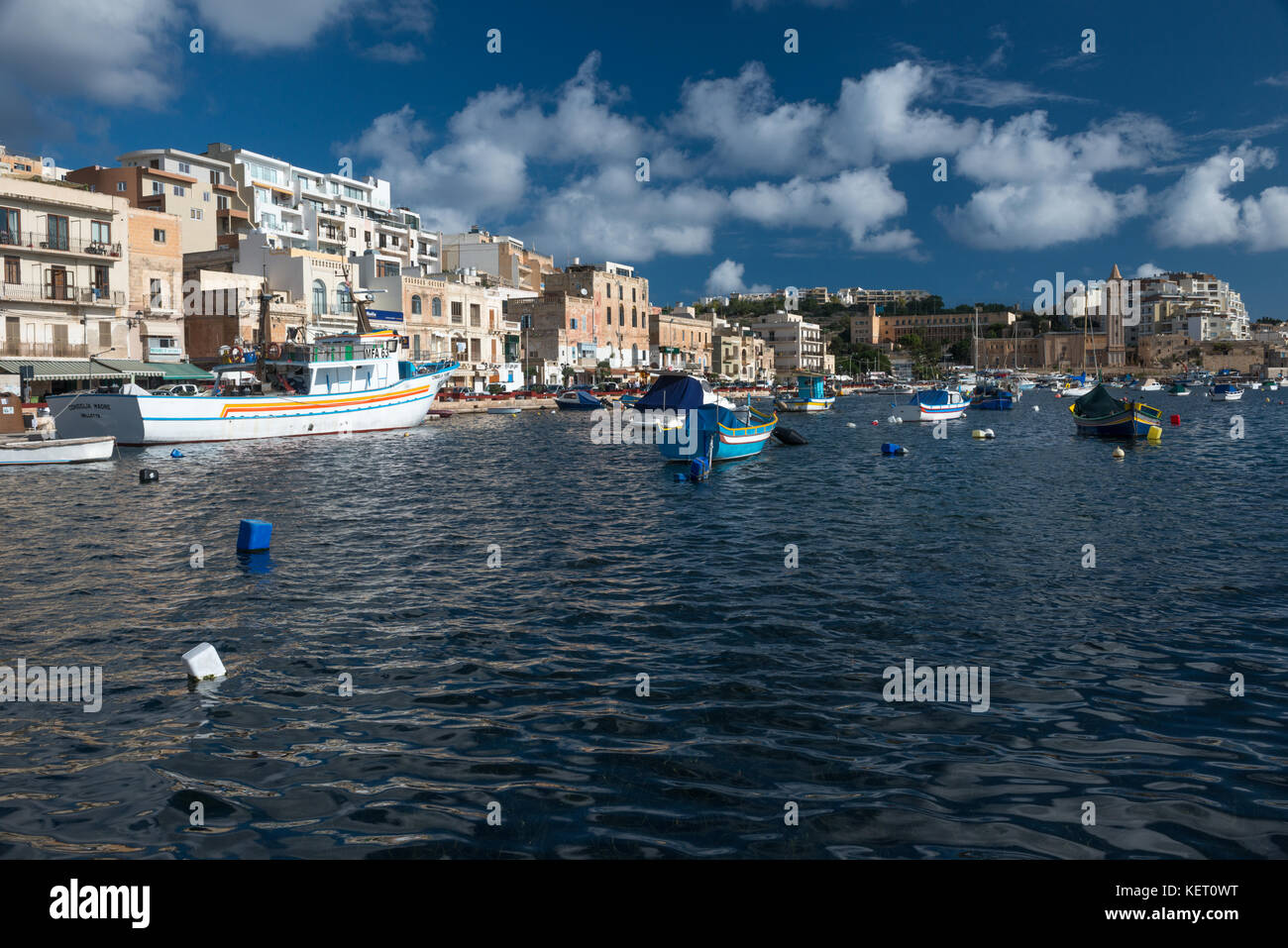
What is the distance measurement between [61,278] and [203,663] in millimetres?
42471

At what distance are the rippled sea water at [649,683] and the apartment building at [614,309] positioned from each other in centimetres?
7495

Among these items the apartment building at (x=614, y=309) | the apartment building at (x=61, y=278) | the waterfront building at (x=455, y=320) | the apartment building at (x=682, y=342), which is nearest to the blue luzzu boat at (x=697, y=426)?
the apartment building at (x=61, y=278)

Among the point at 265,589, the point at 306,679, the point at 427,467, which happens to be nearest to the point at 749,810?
the point at 306,679

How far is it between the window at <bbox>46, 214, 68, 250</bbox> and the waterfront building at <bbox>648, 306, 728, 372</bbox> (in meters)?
63.9

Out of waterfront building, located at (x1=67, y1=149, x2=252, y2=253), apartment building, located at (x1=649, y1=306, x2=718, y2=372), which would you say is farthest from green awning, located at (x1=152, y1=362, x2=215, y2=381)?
apartment building, located at (x1=649, y1=306, x2=718, y2=372)

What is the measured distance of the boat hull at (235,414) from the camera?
3388 centimetres

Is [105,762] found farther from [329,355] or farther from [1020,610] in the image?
[329,355]

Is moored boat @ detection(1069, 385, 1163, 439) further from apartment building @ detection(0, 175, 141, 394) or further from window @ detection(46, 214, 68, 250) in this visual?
window @ detection(46, 214, 68, 250)

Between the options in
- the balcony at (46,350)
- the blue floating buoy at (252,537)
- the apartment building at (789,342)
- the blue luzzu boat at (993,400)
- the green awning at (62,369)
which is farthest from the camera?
the apartment building at (789,342)

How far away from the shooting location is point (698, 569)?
1365cm

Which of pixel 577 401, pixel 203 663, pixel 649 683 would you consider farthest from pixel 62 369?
pixel 649 683

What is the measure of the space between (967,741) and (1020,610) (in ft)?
14.9

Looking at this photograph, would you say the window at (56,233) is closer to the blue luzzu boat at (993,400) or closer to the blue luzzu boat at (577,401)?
the blue luzzu boat at (577,401)

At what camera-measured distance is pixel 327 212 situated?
249 feet
